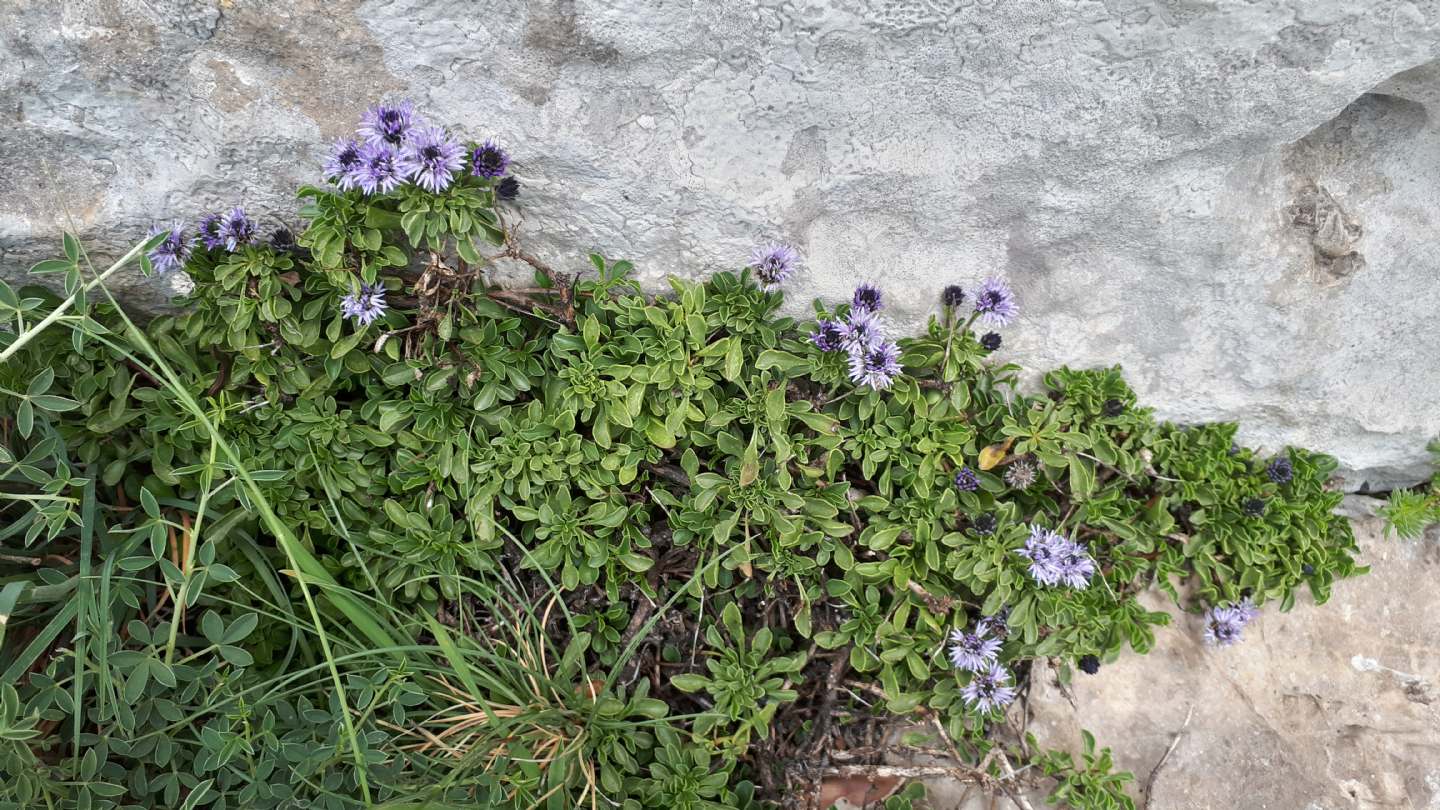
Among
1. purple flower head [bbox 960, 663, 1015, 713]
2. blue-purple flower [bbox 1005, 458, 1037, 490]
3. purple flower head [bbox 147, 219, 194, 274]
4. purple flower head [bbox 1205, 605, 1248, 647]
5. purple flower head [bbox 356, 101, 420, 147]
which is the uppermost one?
purple flower head [bbox 356, 101, 420, 147]

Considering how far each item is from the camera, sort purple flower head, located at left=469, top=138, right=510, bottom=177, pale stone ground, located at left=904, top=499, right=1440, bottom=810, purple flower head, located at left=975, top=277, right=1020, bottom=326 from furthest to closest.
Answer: pale stone ground, located at left=904, top=499, right=1440, bottom=810, purple flower head, located at left=975, top=277, right=1020, bottom=326, purple flower head, located at left=469, top=138, right=510, bottom=177

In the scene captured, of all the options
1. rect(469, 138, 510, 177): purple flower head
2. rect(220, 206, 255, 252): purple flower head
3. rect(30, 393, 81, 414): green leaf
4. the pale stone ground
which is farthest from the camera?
the pale stone ground

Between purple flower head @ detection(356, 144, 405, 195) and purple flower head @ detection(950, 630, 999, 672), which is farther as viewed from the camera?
purple flower head @ detection(950, 630, 999, 672)

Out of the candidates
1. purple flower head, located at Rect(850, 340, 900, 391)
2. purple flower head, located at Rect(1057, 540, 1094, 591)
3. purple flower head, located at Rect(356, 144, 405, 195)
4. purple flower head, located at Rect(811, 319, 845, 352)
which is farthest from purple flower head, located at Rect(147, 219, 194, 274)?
purple flower head, located at Rect(1057, 540, 1094, 591)

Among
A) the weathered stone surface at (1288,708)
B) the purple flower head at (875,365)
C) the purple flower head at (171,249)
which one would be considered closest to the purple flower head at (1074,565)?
the weathered stone surface at (1288,708)

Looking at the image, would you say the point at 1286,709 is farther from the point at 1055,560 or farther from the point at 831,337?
the point at 831,337

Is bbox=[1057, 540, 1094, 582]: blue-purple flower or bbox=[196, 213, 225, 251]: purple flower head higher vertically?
bbox=[196, 213, 225, 251]: purple flower head

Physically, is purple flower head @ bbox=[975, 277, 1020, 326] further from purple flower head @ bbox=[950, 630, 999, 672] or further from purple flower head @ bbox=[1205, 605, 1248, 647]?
purple flower head @ bbox=[1205, 605, 1248, 647]

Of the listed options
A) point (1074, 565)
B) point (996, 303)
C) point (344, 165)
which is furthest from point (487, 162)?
point (1074, 565)
